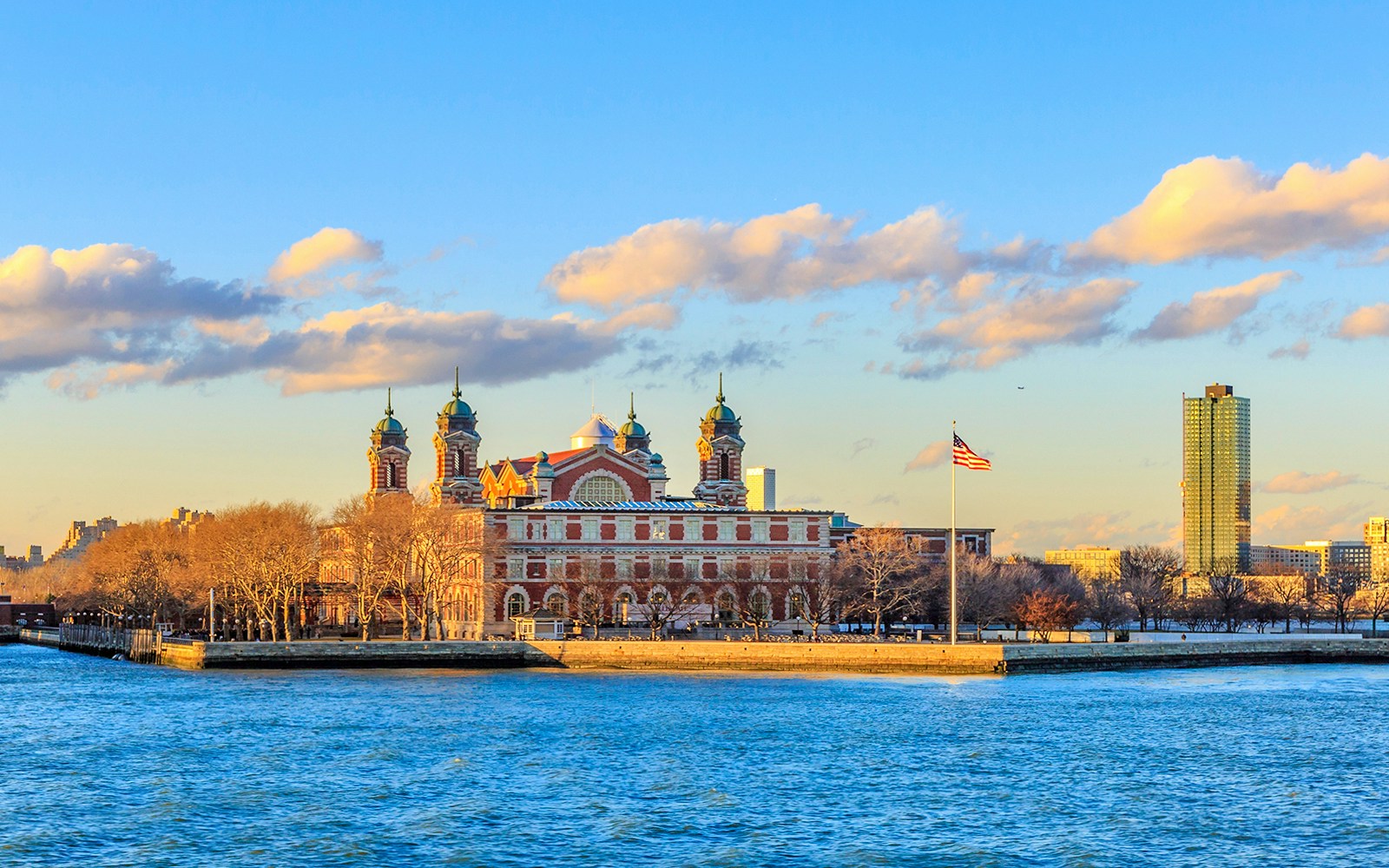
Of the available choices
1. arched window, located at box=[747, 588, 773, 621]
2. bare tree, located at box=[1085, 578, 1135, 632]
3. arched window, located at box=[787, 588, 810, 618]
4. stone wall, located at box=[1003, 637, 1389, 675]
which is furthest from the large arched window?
bare tree, located at box=[1085, 578, 1135, 632]

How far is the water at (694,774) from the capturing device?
163ft

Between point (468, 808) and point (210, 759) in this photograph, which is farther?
point (210, 759)

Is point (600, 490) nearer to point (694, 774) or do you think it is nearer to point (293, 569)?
point (293, 569)

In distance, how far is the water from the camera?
49.6 meters

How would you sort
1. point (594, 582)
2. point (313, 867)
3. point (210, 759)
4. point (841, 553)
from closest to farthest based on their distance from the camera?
point (313, 867) < point (210, 759) < point (594, 582) < point (841, 553)

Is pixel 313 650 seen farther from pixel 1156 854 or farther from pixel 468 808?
pixel 1156 854

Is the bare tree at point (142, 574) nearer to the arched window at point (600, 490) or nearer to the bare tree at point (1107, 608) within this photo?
the arched window at point (600, 490)

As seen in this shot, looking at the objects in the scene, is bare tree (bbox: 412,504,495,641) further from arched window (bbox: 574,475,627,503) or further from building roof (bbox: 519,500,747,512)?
arched window (bbox: 574,475,627,503)

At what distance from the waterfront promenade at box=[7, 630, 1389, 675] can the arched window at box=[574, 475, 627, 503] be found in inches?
1186

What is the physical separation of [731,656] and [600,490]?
1408 inches

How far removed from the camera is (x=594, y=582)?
129250 mm

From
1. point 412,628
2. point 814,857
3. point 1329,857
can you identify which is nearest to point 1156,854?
point 1329,857

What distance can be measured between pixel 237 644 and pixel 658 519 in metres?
34.9

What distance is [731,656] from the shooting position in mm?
105188
